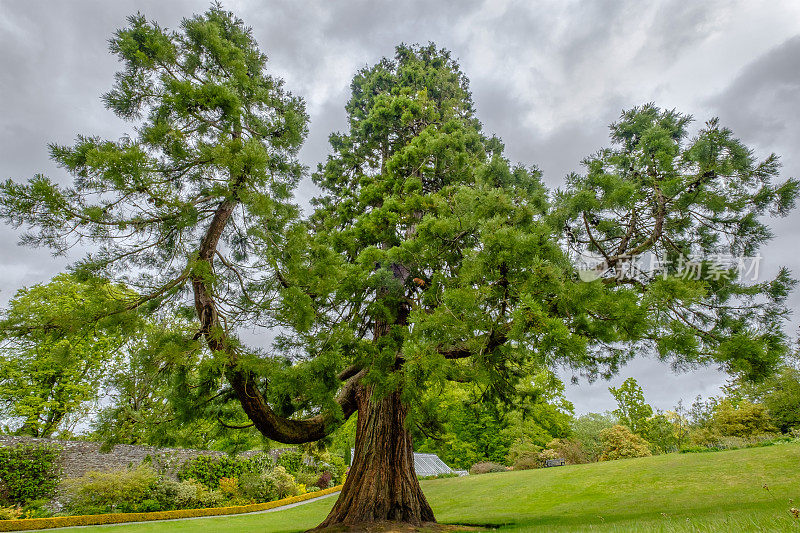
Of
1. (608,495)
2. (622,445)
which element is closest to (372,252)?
(608,495)

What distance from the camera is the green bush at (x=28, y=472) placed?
10.5 m

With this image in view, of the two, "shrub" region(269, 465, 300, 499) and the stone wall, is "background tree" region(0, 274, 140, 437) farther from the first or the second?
"shrub" region(269, 465, 300, 499)

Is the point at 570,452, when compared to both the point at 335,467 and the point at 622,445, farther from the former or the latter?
the point at 335,467

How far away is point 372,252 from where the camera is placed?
5.70 metres

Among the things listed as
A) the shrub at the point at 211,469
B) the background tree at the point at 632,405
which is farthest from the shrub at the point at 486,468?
the shrub at the point at 211,469

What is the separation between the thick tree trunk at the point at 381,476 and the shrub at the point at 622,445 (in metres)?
19.1

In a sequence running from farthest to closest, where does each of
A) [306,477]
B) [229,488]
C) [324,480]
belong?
[324,480], [306,477], [229,488]

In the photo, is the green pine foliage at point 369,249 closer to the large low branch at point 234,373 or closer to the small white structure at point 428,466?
the large low branch at point 234,373

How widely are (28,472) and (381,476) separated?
39.7ft

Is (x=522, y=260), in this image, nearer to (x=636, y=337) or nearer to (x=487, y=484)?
(x=636, y=337)

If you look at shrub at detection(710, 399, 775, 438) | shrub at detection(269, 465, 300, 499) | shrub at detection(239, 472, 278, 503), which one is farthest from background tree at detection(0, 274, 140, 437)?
shrub at detection(710, 399, 775, 438)

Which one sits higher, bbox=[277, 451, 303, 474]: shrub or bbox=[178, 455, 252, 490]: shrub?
bbox=[178, 455, 252, 490]: shrub

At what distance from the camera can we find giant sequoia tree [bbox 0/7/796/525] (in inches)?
148

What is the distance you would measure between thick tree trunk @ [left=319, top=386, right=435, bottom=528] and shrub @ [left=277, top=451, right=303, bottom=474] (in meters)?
13.4
